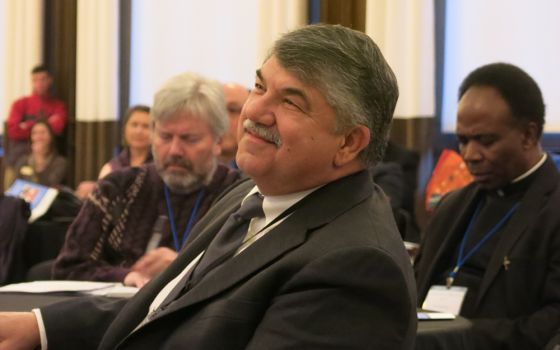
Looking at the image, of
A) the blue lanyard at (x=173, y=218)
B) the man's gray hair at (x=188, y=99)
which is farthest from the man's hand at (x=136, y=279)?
the man's gray hair at (x=188, y=99)

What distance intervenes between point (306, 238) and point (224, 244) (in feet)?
0.94

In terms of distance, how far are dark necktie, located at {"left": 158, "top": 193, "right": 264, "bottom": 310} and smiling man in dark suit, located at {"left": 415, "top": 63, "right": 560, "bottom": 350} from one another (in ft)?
3.68

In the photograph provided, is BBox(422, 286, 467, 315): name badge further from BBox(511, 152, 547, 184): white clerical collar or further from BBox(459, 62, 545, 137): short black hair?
BBox(459, 62, 545, 137): short black hair

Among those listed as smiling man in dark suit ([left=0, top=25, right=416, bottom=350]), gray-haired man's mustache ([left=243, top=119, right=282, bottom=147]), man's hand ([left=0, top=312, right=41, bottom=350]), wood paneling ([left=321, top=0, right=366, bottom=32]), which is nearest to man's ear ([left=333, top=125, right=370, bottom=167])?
smiling man in dark suit ([left=0, top=25, right=416, bottom=350])

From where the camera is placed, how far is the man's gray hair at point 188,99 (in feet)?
11.0

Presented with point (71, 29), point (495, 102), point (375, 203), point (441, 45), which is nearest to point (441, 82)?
point (441, 45)

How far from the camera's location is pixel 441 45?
7.20 meters

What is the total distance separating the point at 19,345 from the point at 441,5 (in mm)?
5747

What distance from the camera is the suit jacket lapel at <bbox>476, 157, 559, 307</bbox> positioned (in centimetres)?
307

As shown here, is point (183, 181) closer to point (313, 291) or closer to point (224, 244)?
point (224, 244)

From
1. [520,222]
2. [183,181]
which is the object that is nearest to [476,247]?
[520,222]

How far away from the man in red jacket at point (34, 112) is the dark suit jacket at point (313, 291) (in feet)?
26.9

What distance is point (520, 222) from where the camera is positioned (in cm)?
311

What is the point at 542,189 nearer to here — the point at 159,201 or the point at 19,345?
the point at 159,201
